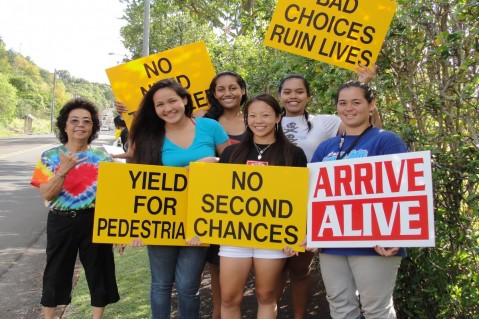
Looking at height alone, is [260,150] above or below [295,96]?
below

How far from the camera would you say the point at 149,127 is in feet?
11.6

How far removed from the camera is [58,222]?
363 cm

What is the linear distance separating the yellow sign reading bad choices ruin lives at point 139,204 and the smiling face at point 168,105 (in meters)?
0.35

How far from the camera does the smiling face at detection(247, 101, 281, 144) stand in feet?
10.5

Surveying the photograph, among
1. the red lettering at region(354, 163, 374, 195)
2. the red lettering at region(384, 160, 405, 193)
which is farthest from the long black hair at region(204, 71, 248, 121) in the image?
the red lettering at region(384, 160, 405, 193)

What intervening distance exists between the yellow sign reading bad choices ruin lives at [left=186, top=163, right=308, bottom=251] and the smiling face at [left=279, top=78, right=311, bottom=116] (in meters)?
0.80

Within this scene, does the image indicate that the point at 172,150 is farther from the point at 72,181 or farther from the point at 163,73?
the point at 163,73

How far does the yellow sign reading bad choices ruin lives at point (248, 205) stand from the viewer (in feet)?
10.1

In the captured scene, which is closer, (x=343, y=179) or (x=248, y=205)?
(x=343, y=179)

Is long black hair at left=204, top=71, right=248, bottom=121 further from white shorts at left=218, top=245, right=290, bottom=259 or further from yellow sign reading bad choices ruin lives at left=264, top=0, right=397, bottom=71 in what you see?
white shorts at left=218, top=245, right=290, bottom=259

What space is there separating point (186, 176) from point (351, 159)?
1.09m

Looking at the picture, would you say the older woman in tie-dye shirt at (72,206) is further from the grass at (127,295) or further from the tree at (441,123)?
the tree at (441,123)

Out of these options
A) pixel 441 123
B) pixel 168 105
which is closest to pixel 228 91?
pixel 168 105

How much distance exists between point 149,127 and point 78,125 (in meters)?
0.56
